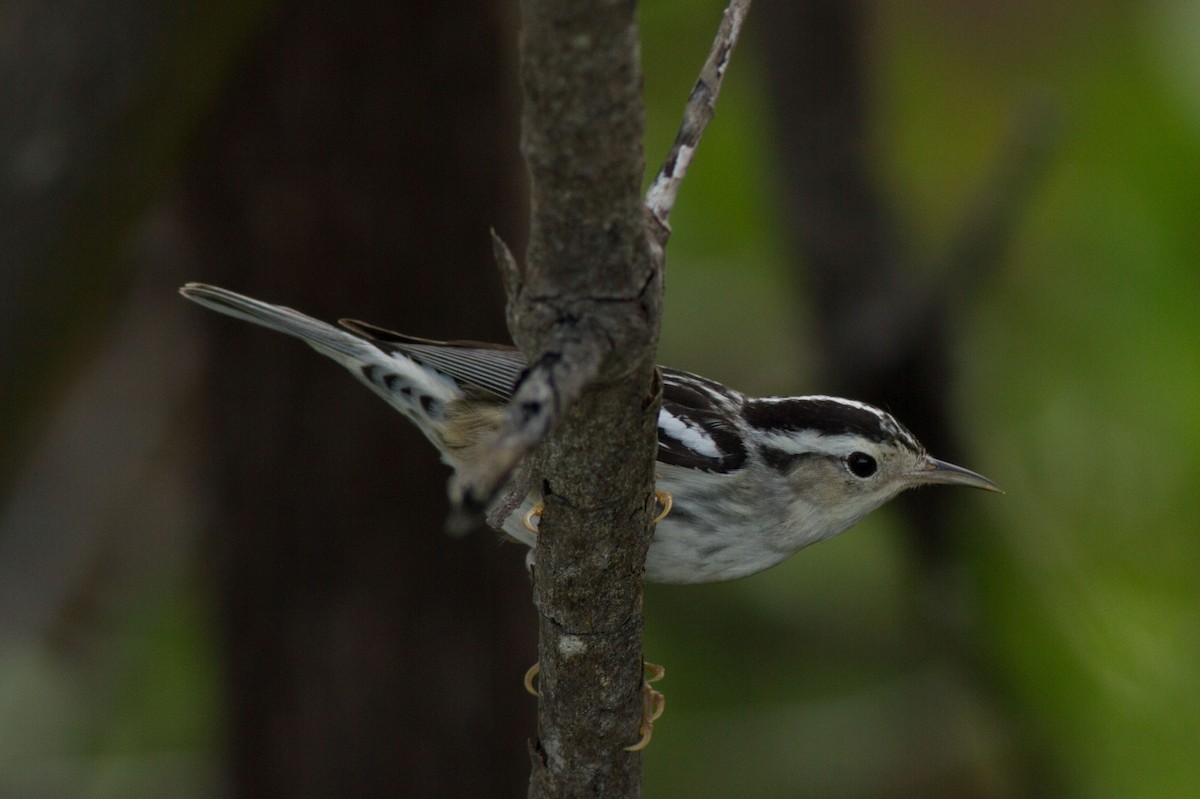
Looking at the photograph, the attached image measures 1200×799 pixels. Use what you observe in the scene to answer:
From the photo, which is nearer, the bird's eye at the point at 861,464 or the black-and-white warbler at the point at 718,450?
→ the black-and-white warbler at the point at 718,450

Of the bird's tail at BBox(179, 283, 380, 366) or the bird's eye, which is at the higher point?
the bird's tail at BBox(179, 283, 380, 366)

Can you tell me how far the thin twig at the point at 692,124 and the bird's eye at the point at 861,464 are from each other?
1.67 meters

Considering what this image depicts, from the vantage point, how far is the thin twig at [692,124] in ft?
6.45

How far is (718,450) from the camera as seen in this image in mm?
3586

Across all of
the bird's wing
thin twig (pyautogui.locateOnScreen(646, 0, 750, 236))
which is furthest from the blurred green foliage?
thin twig (pyautogui.locateOnScreen(646, 0, 750, 236))

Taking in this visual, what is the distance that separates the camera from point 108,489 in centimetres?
687

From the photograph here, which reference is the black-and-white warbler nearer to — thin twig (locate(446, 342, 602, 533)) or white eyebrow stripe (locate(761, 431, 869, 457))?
white eyebrow stripe (locate(761, 431, 869, 457))

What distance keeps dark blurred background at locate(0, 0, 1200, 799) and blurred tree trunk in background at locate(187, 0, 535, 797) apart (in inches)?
0.5

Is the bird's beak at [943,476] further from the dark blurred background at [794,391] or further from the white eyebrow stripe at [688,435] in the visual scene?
the dark blurred background at [794,391]

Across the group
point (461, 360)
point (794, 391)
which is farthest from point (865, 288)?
point (461, 360)

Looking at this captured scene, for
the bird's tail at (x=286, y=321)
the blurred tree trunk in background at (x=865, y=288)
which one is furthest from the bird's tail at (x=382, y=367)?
the blurred tree trunk in background at (x=865, y=288)

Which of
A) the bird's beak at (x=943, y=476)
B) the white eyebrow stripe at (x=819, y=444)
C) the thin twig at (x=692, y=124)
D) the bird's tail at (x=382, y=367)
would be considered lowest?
the bird's beak at (x=943, y=476)

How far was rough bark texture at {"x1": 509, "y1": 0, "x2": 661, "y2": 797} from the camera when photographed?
1.46 m

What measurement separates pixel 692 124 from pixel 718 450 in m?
1.58
